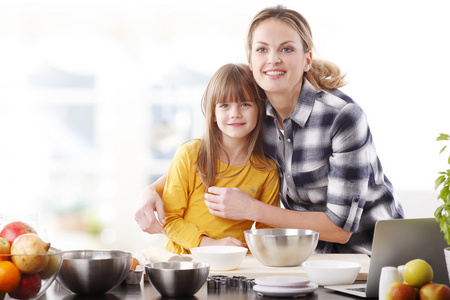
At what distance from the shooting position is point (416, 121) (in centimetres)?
509

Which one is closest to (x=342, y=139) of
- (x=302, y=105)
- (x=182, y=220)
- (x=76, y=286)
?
(x=302, y=105)

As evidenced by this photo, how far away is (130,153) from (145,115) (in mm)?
A: 433

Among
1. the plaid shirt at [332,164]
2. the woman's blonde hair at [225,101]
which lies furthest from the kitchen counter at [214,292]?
the woman's blonde hair at [225,101]

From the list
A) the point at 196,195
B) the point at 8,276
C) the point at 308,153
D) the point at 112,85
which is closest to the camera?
the point at 8,276

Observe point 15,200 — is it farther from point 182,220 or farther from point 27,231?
point 27,231

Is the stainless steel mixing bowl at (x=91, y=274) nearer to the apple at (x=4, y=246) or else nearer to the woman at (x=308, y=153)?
the apple at (x=4, y=246)

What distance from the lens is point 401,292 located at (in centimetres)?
118

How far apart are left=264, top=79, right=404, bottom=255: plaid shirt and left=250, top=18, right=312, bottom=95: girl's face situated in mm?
104

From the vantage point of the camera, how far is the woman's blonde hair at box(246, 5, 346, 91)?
222 centimetres

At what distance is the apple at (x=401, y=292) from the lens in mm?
1177

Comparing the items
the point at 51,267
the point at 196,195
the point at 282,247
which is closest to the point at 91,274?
the point at 51,267

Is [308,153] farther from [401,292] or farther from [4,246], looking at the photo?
[4,246]

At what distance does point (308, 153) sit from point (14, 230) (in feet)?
4.04

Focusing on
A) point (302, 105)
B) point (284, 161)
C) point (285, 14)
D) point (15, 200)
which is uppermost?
point (285, 14)
